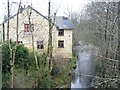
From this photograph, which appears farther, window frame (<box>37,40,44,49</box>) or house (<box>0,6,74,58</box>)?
window frame (<box>37,40,44,49</box>)

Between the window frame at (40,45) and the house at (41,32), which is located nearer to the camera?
the house at (41,32)

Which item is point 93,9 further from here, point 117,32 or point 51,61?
point 51,61

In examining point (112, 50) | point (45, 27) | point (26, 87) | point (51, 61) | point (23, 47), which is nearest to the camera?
point (112, 50)

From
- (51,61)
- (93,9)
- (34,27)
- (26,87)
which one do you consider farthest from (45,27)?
(93,9)

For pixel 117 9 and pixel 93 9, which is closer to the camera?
pixel 117 9

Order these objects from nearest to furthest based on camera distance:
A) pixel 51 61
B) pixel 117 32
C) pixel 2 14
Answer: pixel 117 32 < pixel 2 14 < pixel 51 61

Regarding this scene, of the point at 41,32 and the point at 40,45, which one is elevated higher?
the point at 41,32

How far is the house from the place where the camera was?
4.68 m

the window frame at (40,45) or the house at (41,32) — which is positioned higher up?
the house at (41,32)

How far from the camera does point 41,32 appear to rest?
5.03 metres

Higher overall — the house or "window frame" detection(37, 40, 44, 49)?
the house

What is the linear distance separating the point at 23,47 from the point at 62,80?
0.86m

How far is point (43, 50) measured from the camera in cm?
470

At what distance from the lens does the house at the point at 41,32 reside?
15.4 ft
